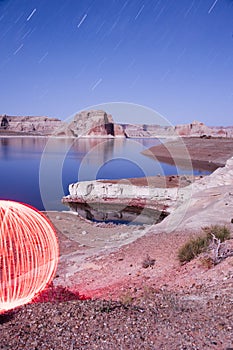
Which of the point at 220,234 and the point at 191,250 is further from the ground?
the point at 220,234

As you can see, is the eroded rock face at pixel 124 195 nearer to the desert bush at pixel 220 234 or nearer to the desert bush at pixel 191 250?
the desert bush at pixel 220 234

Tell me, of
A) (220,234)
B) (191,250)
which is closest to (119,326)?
(191,250)

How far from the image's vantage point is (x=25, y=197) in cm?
3334

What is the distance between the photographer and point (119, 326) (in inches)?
209

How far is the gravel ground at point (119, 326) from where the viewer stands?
4.85m

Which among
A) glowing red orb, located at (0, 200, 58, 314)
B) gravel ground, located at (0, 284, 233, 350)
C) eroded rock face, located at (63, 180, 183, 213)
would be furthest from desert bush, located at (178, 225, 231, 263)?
eroded rock face, located at (63, 180, 183, 213)

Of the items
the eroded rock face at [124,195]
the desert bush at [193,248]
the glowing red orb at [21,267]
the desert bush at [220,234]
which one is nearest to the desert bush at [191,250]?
the desert bush at [193,248]

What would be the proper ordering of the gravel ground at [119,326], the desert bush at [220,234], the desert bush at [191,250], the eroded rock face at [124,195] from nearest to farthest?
the gravel ground at [119,326] < the desert bush at [191,250] < the desert bush at [220,234] < the eroded rock face at [124,195]

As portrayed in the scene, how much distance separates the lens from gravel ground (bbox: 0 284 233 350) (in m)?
4.85

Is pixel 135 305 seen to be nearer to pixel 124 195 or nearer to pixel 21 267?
pixel 21 267

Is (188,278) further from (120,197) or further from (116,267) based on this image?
(120,197)

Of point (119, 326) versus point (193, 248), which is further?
point (193, 248)

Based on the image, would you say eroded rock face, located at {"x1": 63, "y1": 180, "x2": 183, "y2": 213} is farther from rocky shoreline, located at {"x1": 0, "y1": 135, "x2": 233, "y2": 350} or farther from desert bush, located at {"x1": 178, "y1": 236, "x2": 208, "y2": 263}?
desert bush, located at {"x1": 178, "y1": 236, "x2": 208, "y2": 263}

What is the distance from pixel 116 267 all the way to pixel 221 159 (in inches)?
2585
